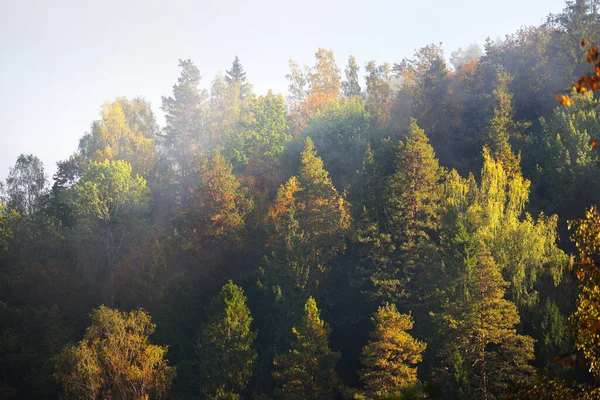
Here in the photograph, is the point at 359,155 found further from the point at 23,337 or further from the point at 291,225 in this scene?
the point at 23,337

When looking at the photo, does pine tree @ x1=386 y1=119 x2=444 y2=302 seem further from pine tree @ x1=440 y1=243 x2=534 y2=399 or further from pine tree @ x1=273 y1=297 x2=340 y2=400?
pine tree @ x1=273 y1=297 x2=340 y2=400

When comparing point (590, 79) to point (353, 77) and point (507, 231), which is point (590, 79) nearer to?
point (507, 231)

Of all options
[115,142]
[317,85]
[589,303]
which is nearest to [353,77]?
[317,85]

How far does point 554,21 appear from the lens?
60.1 metres

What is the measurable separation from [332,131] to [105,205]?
26727mm

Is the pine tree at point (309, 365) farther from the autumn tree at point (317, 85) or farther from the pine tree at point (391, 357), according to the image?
the autumn tree at point (317, 85)

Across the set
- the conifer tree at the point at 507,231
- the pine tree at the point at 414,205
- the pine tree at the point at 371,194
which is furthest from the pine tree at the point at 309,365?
the conifer tree at the point at 507,231

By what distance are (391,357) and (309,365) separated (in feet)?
19.6

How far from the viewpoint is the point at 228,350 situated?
40.5 m

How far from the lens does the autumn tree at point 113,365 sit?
36031mm

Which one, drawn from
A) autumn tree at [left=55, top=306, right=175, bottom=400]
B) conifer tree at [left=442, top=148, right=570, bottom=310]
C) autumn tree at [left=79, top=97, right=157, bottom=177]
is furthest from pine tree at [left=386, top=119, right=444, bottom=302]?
autumn tree at [left=79, top=97, right=157, bottom=177]

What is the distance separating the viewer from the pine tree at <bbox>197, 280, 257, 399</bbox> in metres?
40.2

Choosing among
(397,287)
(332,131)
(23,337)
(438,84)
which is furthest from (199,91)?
(397,287)

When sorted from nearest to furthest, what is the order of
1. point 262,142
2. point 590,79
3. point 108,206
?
point 590,79 → point 108,206 → point 262,142
